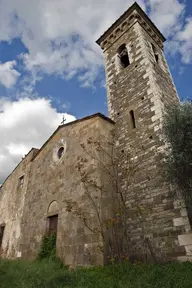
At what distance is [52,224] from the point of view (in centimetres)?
966

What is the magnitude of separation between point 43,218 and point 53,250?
1743 millimetres

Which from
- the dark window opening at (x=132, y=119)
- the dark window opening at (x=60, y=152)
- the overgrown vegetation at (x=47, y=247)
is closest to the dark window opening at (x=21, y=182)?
the dark window opening at (x=60, y=152)

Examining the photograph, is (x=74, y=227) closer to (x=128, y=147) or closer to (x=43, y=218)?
(x=43, y=218)

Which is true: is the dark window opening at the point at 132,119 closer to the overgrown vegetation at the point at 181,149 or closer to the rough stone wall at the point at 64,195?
the rough stone wall at the point at 64,195

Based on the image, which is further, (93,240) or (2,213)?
(2,213)

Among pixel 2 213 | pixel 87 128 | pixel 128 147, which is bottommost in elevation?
pixel 2 213

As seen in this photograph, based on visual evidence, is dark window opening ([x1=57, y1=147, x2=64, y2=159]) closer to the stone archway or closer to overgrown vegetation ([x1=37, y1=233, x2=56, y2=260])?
the stone archway

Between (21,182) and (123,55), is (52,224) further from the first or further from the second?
(123,55)

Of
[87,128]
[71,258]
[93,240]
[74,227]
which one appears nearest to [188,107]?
[87,128]

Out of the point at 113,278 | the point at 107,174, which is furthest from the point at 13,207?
the point at 113,278

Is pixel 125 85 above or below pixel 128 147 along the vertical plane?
above

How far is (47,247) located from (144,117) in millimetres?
6916

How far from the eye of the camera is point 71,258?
761 centimetres

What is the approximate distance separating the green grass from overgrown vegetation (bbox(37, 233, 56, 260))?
8.53ft
